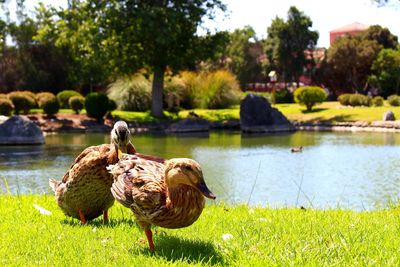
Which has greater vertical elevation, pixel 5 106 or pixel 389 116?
pixel 5 106

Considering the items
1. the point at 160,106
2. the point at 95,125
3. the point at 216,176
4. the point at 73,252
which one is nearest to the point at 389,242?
the point at 73,252

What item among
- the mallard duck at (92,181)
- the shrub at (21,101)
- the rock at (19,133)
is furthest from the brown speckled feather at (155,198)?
the shrub at (21,101)

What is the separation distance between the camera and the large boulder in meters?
31.2

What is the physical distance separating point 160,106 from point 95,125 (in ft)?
16.1

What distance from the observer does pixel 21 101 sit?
31688 millimetres

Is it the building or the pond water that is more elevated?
the building

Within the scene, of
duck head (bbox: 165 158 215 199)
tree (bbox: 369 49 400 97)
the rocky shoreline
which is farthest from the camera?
tree (bbox: 369 49 400 97)

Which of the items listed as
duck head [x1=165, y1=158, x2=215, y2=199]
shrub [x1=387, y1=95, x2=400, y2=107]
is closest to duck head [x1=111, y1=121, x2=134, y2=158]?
duck head [x1=165, y1=158, x2=215, y2=199]

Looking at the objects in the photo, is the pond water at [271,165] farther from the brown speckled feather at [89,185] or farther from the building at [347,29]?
the building at [347,29]

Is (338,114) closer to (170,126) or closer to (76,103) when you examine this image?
(170,126)

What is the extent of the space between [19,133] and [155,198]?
21.2 m

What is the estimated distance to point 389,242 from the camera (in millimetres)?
4227

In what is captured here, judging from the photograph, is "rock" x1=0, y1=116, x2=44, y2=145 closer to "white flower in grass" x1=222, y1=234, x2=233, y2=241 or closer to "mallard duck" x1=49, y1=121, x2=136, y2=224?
"mallard duck" x1=49, y1=121, x2=136, y2=224

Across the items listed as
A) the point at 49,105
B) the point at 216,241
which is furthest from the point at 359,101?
the point at 216,241
